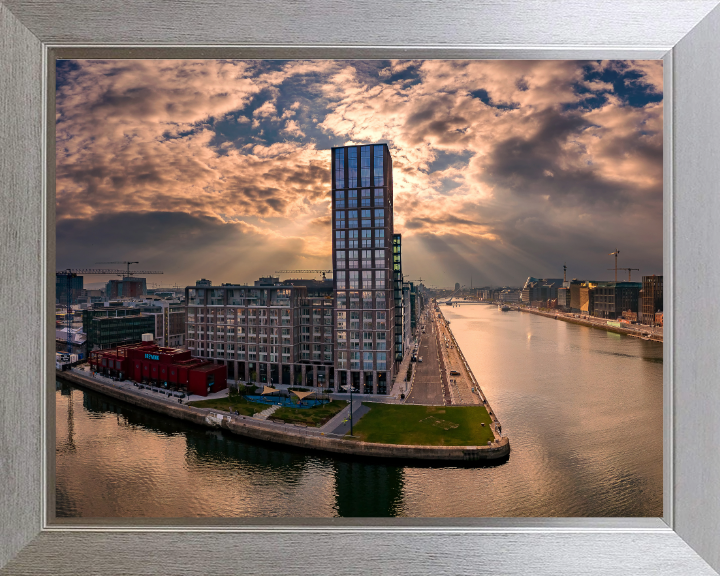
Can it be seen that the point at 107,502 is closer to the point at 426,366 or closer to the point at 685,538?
the point at 685,538

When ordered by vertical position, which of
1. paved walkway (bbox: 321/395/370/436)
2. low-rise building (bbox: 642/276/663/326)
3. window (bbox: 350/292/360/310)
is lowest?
paved walkway (bbox: 321/395/370/436)

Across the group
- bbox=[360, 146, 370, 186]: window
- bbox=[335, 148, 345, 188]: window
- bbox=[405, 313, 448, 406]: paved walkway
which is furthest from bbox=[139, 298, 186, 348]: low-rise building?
bbox=[360, 146, 370, 186]: window

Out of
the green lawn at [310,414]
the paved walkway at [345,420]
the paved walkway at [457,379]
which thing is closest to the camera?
the paved walkway at [345,420]

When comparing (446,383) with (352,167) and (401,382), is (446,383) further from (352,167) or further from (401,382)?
(352,167)

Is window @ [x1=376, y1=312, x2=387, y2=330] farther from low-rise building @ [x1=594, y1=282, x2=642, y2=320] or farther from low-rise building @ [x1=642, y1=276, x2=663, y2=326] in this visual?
low-rise building @ [x1=594, y1=282, x2=642, y2=320]

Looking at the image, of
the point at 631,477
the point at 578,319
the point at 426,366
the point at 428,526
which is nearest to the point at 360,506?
the point at 631,477

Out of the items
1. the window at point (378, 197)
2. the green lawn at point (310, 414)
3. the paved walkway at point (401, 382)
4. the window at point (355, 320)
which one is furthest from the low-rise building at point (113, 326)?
the window at point (378, 197)

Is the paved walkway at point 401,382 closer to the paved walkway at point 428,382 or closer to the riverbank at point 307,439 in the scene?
the paved walkway at point 428,382

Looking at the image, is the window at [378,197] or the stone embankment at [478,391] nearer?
the stone embankment at [478,391]
